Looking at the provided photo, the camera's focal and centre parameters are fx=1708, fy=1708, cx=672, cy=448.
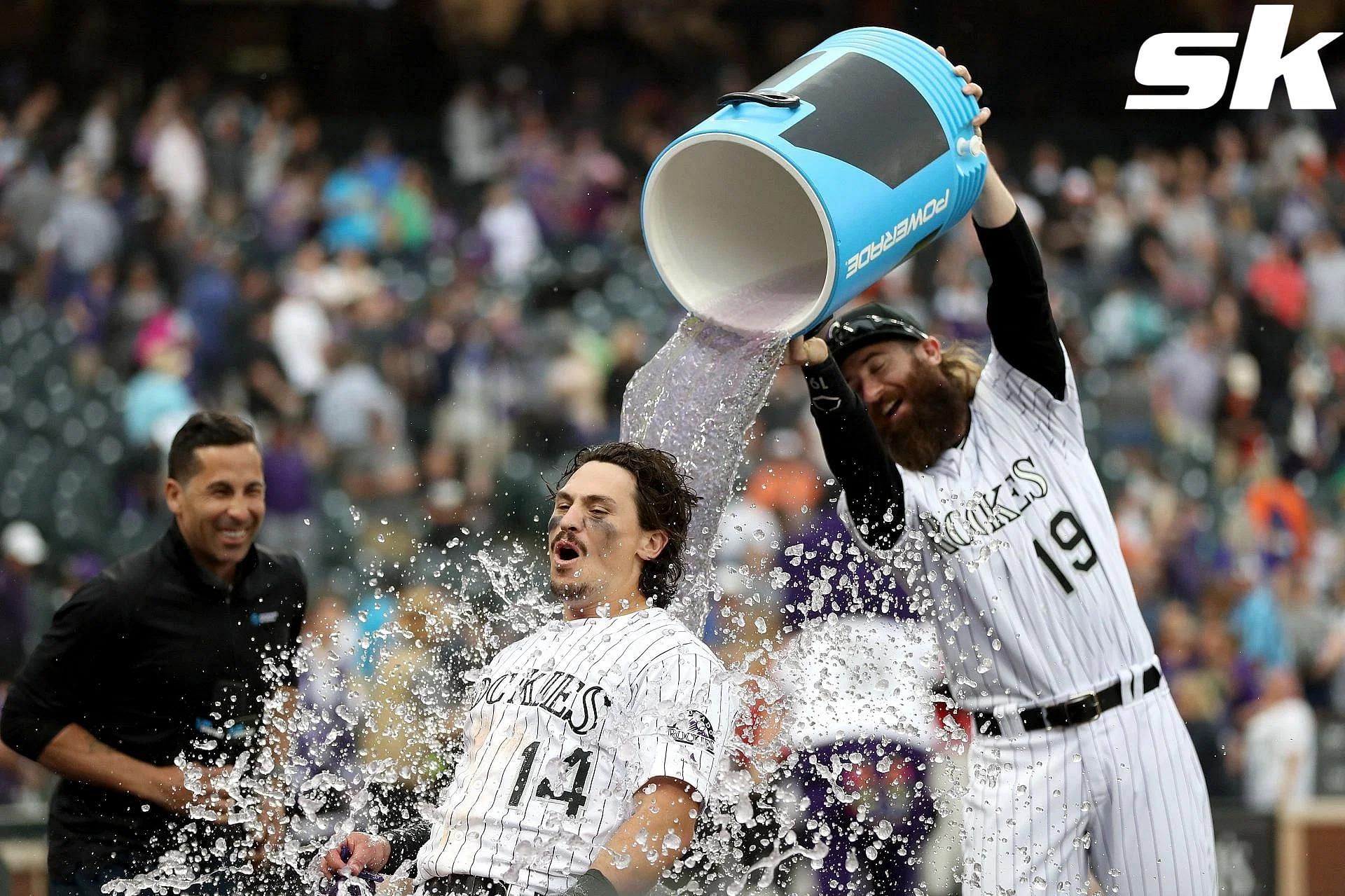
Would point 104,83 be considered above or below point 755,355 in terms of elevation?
above

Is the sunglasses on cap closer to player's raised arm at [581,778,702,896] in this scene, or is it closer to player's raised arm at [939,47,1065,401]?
player's raised arm at [939,47,1065,401]

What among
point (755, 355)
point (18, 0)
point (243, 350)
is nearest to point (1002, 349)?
point (755, 355)

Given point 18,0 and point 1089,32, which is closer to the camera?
point 18,0

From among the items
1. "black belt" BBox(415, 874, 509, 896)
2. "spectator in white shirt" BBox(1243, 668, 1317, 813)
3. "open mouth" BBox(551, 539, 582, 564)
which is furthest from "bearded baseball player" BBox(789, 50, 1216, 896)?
"spectator in white shirt" BBox(1243, 668, 1317, 813)

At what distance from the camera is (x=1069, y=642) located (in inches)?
175

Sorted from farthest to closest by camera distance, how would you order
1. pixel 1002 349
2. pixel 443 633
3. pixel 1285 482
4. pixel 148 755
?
pixel 1285 482 → pixel 443 633 → pixel 148 755 → pixel 1002 349

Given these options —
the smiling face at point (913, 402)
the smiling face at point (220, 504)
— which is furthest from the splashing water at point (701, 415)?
the smiling face at point (220, 504)

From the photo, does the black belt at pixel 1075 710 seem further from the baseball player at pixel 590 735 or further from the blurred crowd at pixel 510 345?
the blurred crowd at pixel 510 345

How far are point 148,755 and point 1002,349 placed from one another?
2739 mm

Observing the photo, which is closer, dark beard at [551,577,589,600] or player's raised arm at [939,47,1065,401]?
dark beard at [551,577,589,600]

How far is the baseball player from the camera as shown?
3.50m

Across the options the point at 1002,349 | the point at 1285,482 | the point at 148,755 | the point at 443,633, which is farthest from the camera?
the point at 1285,482

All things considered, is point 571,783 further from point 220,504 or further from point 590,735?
point 220,504

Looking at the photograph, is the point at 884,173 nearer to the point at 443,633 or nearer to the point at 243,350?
the point at 443,633
